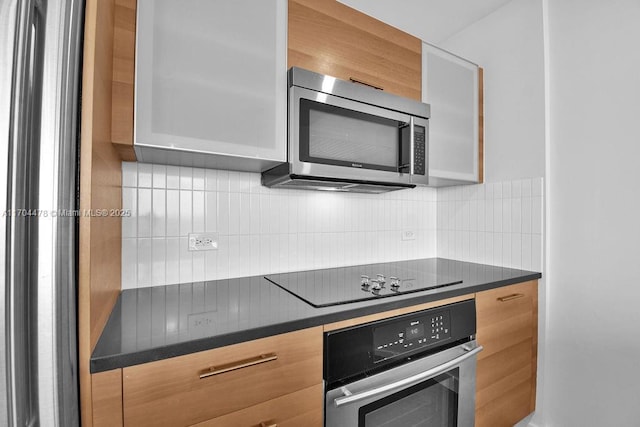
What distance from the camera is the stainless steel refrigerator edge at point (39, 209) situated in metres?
0.53

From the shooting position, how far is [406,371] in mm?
1107

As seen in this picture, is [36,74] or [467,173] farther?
[467,173]

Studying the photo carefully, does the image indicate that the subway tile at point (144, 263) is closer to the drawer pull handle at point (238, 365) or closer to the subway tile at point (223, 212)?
the subway tile at point (223, 212)

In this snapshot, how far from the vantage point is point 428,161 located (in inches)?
62.5

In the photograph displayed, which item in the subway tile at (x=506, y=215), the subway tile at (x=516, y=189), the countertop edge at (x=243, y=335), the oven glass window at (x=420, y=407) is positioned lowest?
the oven glass window at (x=420, y=407)

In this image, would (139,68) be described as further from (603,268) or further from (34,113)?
(603,268)

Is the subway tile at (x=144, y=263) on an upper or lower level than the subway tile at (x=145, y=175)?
lower

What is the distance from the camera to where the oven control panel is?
1.05 metres

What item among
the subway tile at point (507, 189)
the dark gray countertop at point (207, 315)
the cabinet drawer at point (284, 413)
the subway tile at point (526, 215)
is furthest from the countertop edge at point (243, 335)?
the subway tile at point (507, 189)

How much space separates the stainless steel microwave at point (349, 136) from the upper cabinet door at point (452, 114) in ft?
0.53

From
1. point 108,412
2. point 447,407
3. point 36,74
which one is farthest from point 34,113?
point 447,407

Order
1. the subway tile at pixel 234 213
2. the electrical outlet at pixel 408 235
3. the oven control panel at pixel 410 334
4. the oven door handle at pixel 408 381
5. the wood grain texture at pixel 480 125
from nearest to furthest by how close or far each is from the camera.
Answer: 1. the oven door handle at pixel 408 381
2. the oven control panel at pixel 410 334
3. the subway tile at pixel 234 213
4. the wood grain texture at pixel 480 125
5. the electrical outlet at pixel 408 235

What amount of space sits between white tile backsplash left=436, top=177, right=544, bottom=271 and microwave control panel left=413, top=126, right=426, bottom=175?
2.09 ft

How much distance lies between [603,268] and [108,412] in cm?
197
